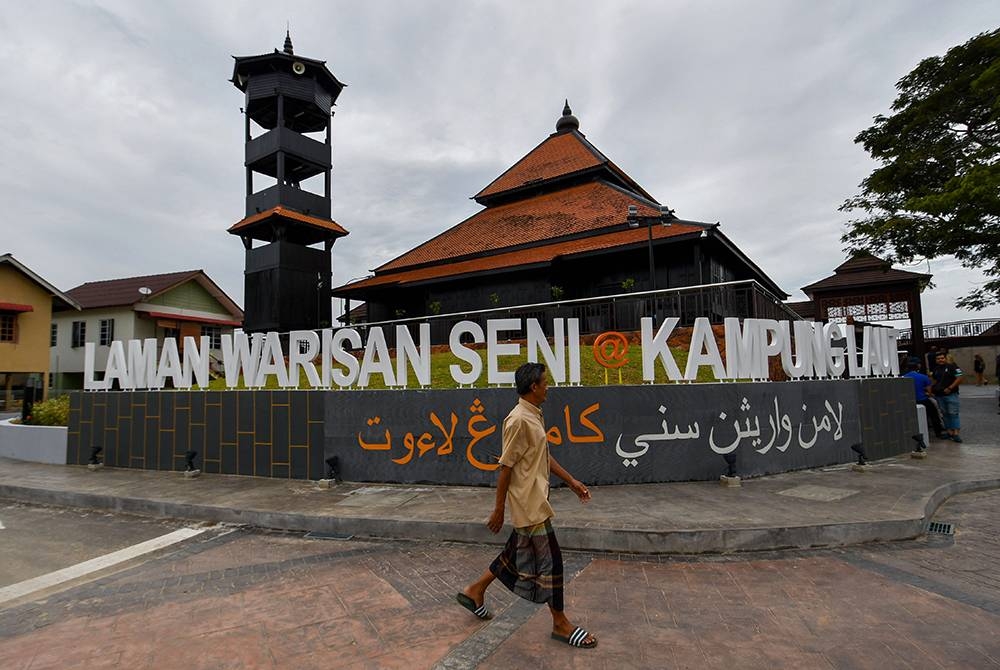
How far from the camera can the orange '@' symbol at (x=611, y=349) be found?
26.5ft

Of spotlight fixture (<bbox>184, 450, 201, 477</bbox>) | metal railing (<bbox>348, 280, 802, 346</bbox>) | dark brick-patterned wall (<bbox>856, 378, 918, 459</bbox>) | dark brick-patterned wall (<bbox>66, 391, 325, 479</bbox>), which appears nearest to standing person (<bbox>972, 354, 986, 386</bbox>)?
dark brick-patterned wall (<bbox>856, 378, 918, 459</bbox>)

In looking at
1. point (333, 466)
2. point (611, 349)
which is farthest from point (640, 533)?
point (333, 466)

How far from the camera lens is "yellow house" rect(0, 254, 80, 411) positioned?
26000 mm

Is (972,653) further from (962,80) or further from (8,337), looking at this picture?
(8,337)

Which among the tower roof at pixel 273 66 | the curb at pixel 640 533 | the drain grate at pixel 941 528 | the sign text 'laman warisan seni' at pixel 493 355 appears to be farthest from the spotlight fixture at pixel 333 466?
the tower roof at pixel 273 66

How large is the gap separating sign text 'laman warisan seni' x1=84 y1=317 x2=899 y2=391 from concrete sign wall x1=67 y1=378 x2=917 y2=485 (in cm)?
33

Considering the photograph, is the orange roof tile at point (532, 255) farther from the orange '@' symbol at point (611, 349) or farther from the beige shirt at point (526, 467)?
the beige shirt at point (526, 467)

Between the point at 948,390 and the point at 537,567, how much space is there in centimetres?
1340

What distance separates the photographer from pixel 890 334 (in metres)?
12.2

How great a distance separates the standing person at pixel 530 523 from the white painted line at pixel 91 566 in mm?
4602

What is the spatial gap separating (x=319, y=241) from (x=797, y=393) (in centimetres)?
2290

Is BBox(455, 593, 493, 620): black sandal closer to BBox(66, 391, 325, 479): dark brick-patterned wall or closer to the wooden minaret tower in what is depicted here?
BBox(66, 391, 325, 479): dark brick-patterned wall

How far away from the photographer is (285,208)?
939 inches

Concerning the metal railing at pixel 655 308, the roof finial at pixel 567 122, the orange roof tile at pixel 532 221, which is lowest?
the metal railing at pixel 655 308
